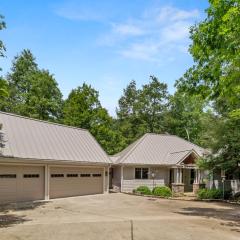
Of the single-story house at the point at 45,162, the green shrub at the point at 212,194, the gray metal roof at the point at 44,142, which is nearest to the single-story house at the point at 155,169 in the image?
the single-story house at the point at 45,162

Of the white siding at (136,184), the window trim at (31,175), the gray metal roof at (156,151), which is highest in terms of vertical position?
the gray metal roof at (156,151)

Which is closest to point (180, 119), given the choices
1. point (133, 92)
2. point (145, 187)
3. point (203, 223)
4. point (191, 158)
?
point (133, 92)

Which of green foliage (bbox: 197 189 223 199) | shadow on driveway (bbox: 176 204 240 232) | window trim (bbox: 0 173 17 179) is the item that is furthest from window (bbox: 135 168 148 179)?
window trim (bbox: 0 173 17 179)

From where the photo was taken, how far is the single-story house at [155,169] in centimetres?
3512

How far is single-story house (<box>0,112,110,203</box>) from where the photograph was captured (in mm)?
23984

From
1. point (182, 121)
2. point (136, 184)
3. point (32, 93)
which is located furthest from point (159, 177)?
point (182, 121)

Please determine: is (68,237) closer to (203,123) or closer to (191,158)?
(203,123)

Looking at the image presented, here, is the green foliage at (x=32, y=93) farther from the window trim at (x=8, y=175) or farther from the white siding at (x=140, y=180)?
the window trim at (x=8, y=175)

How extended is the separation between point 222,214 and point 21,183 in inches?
512

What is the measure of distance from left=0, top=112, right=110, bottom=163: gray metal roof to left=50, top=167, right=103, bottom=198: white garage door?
1013 millimetres

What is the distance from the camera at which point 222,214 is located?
20.3 meters

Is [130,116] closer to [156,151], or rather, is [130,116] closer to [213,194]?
[156,151]

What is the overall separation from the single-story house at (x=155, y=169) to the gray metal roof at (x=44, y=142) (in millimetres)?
3772

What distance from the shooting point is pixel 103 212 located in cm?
2014
